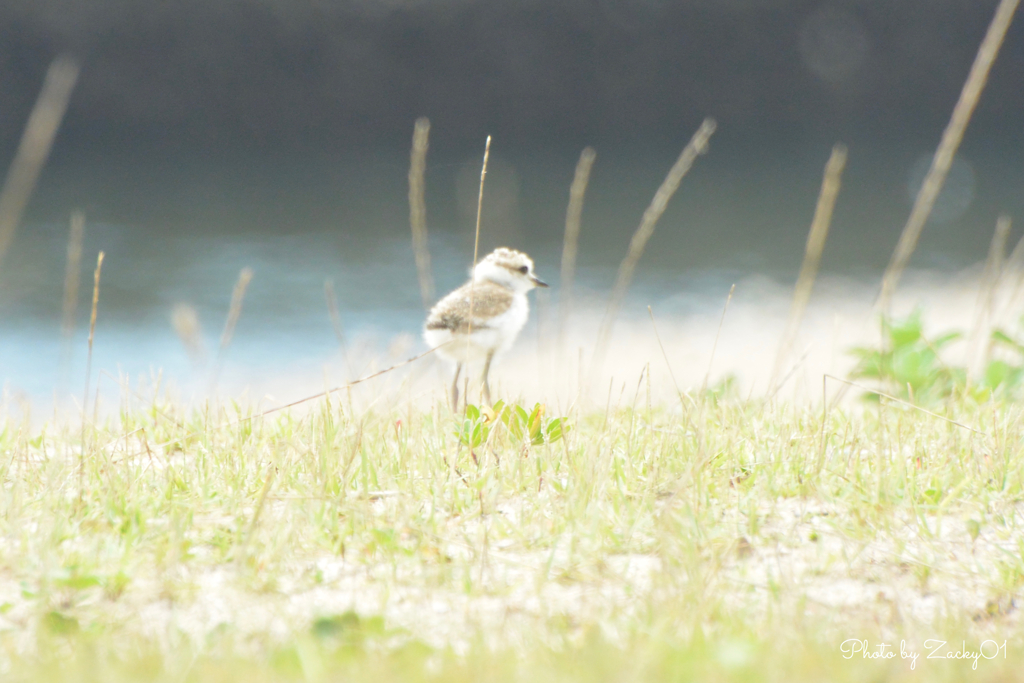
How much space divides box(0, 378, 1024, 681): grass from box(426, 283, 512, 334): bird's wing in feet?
3.77

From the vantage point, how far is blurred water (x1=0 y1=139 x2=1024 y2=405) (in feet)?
44.5

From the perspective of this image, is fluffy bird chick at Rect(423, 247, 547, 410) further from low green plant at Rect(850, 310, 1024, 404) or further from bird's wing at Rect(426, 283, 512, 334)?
low green plant at Rect(850, 310, 1024, 404)

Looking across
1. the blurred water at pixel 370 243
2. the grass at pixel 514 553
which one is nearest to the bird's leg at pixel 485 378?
the grass at pixel 514 553

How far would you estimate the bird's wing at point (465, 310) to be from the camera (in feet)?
14.4

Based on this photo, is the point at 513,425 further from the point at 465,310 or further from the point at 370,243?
the point at 370,243

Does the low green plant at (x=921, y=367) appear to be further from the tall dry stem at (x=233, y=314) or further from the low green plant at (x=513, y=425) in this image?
the tall dry stem at (x=233, y=314)

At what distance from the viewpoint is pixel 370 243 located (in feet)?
63.4

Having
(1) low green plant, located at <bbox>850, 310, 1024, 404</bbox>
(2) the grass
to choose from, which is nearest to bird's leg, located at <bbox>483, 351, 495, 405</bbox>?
(2) the grass

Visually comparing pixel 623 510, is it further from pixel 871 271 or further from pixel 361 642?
pixel 871 271

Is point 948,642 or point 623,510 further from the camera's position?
point 623,510

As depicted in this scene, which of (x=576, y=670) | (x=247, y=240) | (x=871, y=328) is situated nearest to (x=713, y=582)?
(x=576, y=670)

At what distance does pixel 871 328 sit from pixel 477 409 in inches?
264

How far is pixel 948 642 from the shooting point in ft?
6.44

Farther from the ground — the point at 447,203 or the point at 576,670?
the point at 447,203
